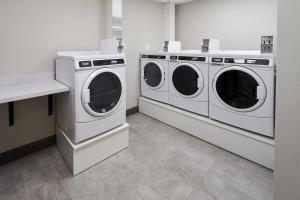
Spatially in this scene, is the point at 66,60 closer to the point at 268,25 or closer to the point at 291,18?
the point at 291,18

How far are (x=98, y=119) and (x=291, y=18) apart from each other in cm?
179

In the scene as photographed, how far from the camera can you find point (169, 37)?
395 centimetres

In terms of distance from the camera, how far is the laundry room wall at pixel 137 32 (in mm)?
3344

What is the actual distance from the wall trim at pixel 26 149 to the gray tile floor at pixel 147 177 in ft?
0.25

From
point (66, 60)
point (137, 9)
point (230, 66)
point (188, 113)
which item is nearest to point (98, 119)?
point (66, 60)

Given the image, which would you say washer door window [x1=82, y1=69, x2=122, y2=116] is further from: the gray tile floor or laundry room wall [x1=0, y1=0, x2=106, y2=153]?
laundry room wall [x1=0, y1=0, x2=106, y2=153]

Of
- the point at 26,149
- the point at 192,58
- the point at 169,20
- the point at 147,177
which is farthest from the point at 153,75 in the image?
the point at 26,149

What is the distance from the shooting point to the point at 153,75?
341 cm

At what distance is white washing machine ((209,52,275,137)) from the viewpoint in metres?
1.94

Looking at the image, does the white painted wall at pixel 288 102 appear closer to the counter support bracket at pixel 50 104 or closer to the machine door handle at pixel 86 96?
the machine door handle at pixel 86 96

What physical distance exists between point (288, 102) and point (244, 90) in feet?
4.02

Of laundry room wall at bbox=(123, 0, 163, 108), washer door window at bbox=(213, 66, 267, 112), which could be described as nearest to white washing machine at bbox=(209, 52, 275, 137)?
washer door window at bbox=(213, 66, 267, 112)

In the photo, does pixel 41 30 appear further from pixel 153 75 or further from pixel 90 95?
pixel 153 75

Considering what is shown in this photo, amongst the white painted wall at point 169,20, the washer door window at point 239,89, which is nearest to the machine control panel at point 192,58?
the washer door window at point 239,89
